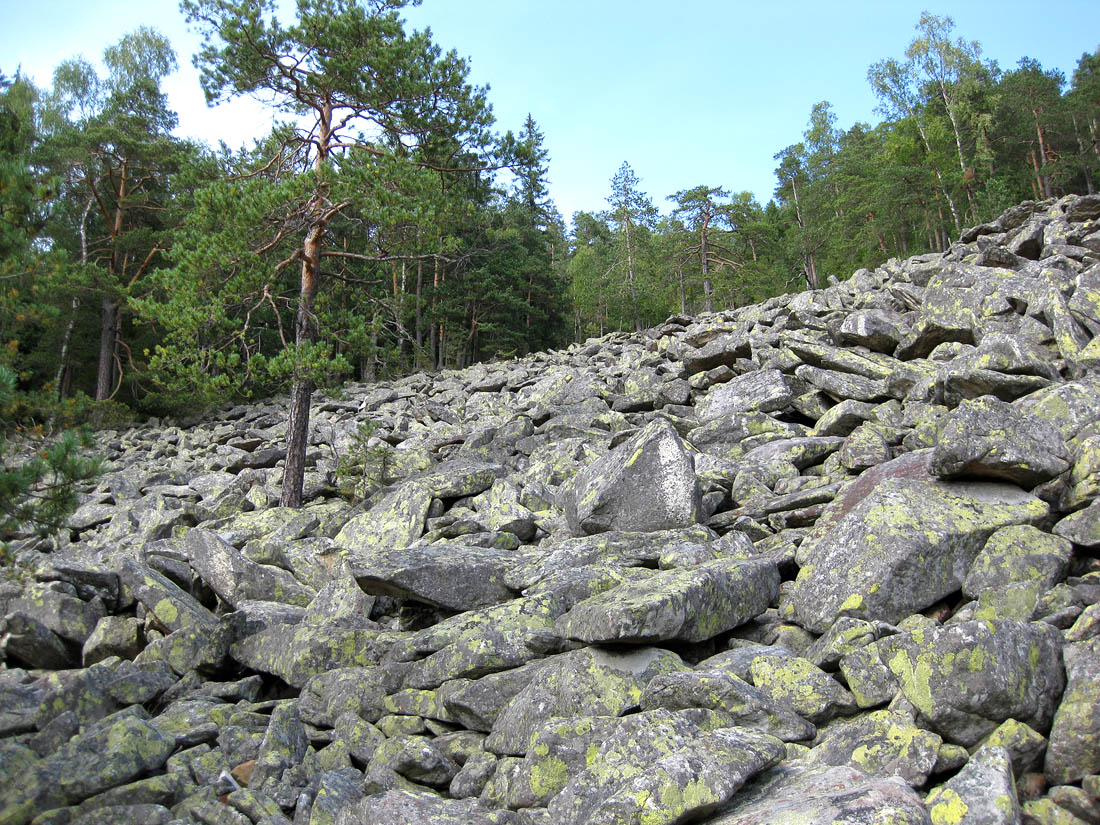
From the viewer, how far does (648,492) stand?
9.30m

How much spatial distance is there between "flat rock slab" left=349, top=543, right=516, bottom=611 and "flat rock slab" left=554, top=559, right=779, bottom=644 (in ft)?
5.82

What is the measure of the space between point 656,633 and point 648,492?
3.42 meters

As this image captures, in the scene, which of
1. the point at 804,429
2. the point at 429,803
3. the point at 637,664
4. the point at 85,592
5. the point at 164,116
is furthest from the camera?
the point at 164,116

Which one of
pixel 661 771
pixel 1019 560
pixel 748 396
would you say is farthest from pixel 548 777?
pixel 748 396

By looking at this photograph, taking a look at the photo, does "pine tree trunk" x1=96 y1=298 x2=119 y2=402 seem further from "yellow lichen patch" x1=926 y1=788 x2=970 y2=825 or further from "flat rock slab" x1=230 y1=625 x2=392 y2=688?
"yellow lichen patch" x1=926 y1=788 x2=970 y2=825

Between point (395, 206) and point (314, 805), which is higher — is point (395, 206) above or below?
above

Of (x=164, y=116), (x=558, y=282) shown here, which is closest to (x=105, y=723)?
(x=164, y=116)

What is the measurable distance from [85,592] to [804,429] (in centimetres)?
1148

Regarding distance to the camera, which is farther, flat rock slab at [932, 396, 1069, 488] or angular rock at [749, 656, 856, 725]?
flat rock slab at [932, 396, 1069, 488]

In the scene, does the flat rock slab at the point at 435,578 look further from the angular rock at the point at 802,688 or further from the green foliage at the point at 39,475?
the angular rock at the point at 802,688

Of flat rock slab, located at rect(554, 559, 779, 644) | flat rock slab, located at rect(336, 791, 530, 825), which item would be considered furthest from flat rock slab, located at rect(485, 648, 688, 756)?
flat rock slab, located at rect(336, 791, 530, 825)

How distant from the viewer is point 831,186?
61.6m

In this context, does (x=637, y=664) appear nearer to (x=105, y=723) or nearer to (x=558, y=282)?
(x=105, y=723)

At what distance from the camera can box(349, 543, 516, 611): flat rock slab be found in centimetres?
829
